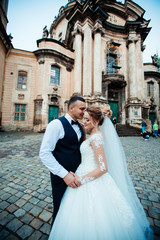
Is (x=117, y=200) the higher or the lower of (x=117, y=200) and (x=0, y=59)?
the lower

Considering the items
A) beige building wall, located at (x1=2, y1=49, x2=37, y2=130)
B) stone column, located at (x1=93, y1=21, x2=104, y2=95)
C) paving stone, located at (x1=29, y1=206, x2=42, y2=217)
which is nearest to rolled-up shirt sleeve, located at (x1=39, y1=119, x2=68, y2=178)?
paving stone, located at (x1=29, y1=206, x2=42, y2=217)

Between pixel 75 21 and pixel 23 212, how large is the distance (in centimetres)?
2175

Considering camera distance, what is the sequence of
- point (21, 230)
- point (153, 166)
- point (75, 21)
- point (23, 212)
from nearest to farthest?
1. point (21, 230)
2. point (23, 212)
3. point (153, 166)
4. point (75, 21)

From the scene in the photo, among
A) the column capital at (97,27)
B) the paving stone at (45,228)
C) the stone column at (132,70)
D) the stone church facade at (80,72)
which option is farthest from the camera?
the stone column at (132,70)

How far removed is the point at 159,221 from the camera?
73.4 inches

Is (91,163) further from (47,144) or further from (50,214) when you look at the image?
(50,214)

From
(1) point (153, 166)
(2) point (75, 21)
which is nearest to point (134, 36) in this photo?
(2) point (75, 21)

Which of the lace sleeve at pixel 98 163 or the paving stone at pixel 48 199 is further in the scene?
the paving stone at pixel 48 199

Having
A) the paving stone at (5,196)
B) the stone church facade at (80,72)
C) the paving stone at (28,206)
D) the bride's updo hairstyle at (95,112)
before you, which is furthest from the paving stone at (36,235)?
the stone church facade at (80,72)

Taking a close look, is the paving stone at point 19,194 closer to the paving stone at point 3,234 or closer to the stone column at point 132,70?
the paving stone at point 3,234

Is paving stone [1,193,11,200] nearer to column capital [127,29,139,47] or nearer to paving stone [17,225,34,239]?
paving stone [17,225,34,239]


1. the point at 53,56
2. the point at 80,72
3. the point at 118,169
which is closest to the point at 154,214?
the point at 118,169

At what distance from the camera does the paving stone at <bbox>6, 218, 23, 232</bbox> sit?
5.52 feet

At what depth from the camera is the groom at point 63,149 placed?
131cm
